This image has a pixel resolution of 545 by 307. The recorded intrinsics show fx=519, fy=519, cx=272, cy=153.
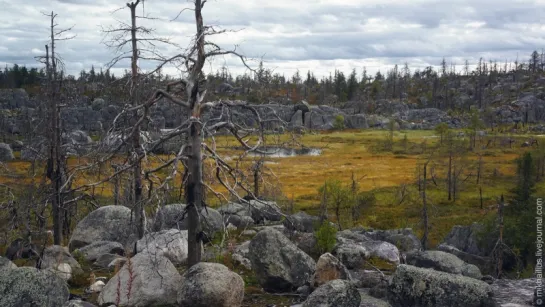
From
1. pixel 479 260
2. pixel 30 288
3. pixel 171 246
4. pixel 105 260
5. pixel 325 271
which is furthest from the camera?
pixel 479 260

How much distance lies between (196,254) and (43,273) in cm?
349

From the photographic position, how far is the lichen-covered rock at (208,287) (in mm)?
11680

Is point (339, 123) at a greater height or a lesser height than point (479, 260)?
greater

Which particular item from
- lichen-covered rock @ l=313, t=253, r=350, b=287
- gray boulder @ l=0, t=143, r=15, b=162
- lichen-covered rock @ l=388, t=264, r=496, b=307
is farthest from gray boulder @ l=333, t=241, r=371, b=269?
gray boulder @ l=0, t=143, r=15, b=162

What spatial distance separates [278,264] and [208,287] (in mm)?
3084

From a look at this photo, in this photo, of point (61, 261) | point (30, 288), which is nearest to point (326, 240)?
point (61, 261)

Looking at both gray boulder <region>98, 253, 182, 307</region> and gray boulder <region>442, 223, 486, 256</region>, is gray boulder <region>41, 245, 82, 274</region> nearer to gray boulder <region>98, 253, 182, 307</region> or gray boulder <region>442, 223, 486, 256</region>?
gray boulder <region>98, 253, 182, 307</region>

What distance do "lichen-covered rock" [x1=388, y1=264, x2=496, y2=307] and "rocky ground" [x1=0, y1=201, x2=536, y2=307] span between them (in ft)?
0.07

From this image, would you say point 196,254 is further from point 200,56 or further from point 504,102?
point 504,102

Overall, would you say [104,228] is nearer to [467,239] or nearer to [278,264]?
[278,264]

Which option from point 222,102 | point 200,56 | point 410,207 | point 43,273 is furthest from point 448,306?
point 410,207

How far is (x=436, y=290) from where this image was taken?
12109 millimetres

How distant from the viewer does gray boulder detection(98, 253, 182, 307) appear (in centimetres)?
1250

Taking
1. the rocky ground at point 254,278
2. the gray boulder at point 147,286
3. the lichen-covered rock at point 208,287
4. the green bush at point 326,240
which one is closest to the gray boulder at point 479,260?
the rocky ground at point 254,278
